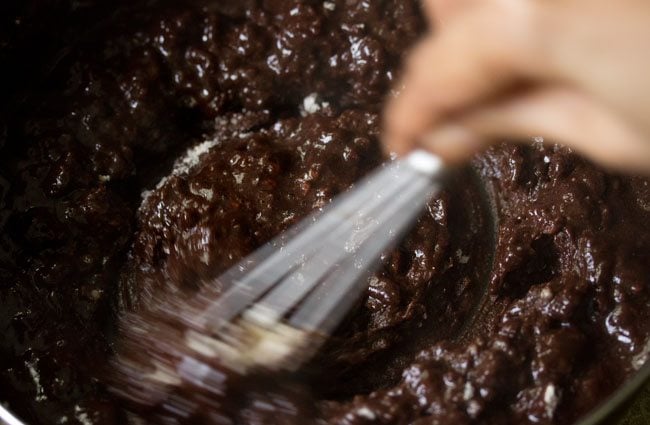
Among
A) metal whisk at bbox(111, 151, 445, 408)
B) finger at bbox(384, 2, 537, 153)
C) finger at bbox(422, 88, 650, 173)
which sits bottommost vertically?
metal whisk at bbox(111, 151, 445, 408)

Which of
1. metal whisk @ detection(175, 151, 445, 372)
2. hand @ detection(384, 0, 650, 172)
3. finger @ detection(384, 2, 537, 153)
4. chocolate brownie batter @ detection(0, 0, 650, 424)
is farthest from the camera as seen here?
metal whisk @ detection(175, 151, 445, 372)

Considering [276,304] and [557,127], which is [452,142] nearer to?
[557,127]

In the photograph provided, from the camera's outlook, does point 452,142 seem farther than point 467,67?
Yes

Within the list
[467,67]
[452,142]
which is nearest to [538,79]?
[467,67]

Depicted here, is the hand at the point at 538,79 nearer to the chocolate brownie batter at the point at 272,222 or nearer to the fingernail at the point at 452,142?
the fingernail at the point at 452,142

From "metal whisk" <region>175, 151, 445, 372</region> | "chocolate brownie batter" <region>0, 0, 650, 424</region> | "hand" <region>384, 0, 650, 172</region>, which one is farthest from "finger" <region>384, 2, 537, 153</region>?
"chocolate brownie batter" <region>0, 0, 650, 424</region>

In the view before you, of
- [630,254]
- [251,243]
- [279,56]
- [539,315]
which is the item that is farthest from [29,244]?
[630,254]

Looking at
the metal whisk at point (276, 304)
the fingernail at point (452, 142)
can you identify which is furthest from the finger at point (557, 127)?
the metal whisk at point (276, 304)

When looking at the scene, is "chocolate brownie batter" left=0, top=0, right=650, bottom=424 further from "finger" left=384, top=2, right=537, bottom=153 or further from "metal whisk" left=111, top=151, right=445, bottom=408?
"finger" left=384, top=2, right=537, bottom=153
